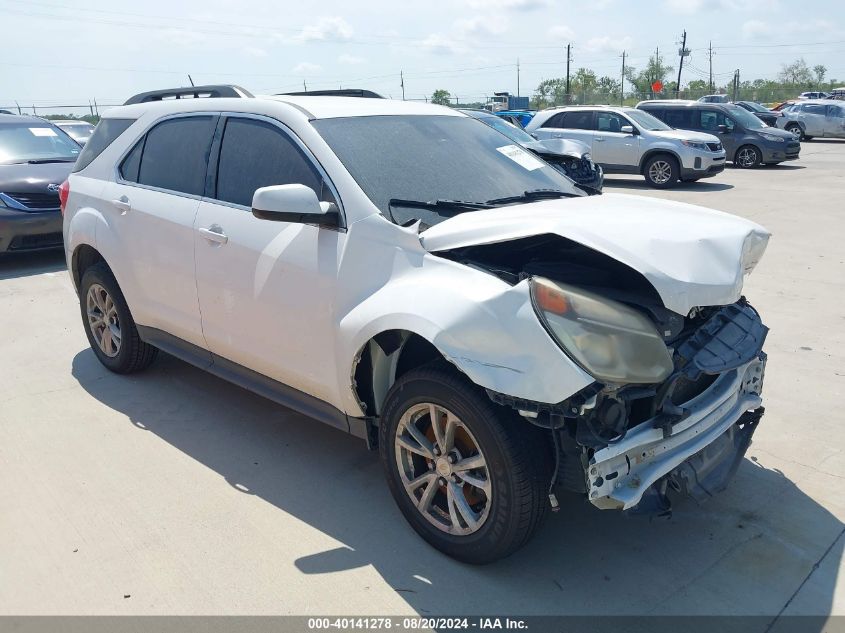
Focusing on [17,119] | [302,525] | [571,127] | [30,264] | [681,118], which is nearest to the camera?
[302,525]

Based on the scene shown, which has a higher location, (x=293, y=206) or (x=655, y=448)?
(x=293, y=206)

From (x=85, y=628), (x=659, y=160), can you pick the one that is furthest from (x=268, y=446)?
(x=659, y=160)

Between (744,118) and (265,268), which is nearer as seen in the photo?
(265,268)

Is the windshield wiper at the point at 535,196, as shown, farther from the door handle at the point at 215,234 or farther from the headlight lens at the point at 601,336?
the door handle at the point at 215,234

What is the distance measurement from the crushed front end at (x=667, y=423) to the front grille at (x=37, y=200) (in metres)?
7.88

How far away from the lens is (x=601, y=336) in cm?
266

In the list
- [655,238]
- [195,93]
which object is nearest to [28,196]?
[195,93]

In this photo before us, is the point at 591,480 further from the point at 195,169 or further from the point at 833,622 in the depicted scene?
the point at 195,169

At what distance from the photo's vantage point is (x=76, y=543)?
10.9 ft

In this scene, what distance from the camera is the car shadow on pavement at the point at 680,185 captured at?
52.0 feet

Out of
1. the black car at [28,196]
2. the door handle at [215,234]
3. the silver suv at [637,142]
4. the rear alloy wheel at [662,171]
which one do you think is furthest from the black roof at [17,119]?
the rear alloy wheel at [662,171]

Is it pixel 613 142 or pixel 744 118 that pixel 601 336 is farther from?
pixel 744 118

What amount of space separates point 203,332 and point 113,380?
57.6 inches

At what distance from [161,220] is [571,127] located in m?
14.6
